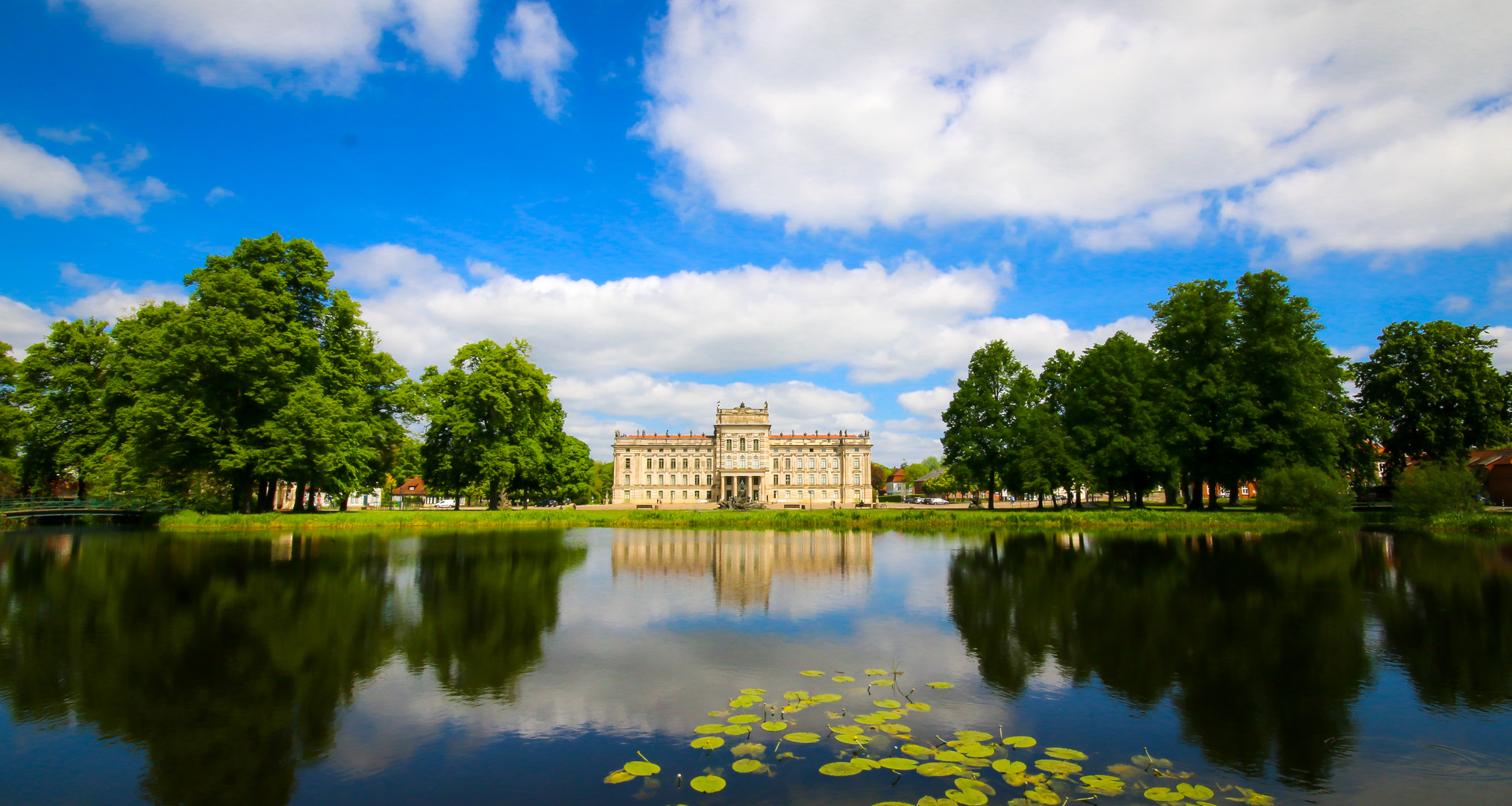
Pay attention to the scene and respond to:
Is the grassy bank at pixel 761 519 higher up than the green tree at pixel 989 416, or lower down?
lower down

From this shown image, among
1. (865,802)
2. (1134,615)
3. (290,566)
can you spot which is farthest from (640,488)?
(865,802)

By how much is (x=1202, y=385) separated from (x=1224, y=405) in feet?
4.86

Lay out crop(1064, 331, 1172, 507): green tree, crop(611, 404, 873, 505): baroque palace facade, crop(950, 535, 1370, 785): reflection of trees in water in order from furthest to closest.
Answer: crop(611, 404, 873, 505): baroque palace facade < crop(1064, 331, 1172, 507): green tree < crop(950, 535, 1370, 785): reflection of trees in water

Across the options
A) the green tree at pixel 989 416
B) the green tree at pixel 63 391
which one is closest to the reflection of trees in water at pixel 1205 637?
the green tree at pixel 989 416

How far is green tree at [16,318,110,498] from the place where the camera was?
3488 cm

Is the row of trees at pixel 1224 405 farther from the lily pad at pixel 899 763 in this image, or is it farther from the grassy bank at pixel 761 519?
the lily pad at pixel 899 763

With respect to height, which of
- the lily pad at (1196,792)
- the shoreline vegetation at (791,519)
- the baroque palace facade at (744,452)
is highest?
the baroque palace facade at (744,452)

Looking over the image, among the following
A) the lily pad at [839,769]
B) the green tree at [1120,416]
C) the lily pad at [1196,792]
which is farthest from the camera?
the green tree at [1120,416]

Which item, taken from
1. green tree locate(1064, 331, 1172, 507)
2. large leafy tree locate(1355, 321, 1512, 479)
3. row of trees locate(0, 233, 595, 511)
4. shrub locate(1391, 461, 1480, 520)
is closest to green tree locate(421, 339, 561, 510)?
row of trees locate(0, 233, 595, 511)

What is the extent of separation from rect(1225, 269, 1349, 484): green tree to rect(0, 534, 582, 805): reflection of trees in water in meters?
31.9

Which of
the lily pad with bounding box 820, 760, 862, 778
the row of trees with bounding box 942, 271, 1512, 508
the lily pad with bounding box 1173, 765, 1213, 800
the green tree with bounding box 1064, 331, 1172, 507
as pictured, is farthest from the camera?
the green tree with bounding box 1064, 331, 1172, 507

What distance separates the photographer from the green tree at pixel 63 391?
34.9m

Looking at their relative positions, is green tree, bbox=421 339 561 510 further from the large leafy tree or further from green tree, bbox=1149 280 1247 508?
the large leafy tree

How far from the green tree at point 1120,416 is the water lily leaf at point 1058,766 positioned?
33.0m
